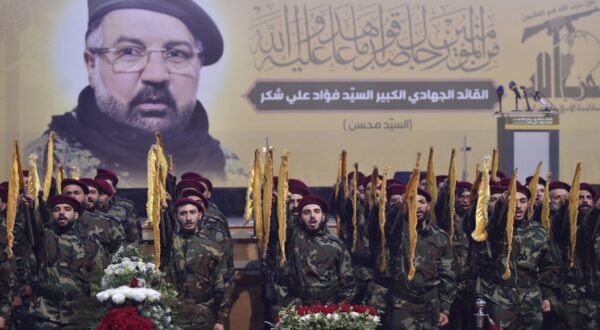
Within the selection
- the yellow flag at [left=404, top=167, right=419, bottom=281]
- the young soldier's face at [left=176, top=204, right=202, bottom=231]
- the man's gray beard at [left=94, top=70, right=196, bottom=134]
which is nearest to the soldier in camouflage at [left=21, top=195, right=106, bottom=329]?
the young soldier's face at [left=176, top=204, right=202, bottom=231]

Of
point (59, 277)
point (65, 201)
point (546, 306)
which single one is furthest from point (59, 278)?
point (546, 306)

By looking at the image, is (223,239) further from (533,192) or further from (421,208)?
(533,192)

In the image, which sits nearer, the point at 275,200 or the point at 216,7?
the point at 275,200

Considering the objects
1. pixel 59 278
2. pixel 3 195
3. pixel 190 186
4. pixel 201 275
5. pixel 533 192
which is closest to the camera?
pixel 59 278

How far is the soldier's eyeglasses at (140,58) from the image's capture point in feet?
53.6

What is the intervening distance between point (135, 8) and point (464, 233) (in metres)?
7.48

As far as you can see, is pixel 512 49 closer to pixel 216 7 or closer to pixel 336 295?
pixel 216 7

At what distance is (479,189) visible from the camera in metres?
9.81

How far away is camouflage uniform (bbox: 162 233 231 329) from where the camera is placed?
9.62 metres

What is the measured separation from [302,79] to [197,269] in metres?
7.31

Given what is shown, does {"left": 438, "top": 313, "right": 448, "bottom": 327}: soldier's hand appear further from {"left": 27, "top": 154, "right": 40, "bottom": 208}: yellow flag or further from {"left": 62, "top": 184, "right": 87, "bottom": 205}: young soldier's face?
{"left": 27, "top": 154, "right": 40, "bottom": 208}: yellow flag

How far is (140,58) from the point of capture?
53.6 feet

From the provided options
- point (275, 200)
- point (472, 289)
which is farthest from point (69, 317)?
point (472, 289)

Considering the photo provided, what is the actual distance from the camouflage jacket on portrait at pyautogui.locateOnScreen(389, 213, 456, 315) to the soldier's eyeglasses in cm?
709
